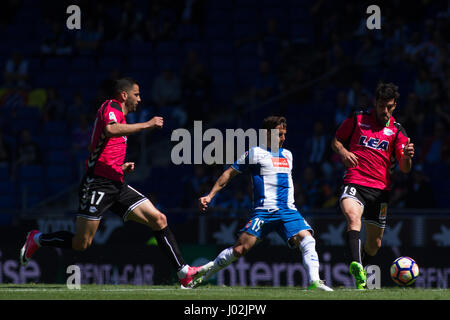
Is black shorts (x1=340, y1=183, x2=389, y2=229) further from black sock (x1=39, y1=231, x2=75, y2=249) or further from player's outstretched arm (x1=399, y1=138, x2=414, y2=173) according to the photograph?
black sock (x1=39, y1=231, x2=75, y2=249)

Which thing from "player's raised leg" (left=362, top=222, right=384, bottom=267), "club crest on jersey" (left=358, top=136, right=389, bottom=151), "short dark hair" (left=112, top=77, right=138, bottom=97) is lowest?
"player's raised leg" (left=362, top=222, right=384, bottom=267)

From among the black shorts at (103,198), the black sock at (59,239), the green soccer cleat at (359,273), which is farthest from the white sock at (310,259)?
the black sock at (59,239)

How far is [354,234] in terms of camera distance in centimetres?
966

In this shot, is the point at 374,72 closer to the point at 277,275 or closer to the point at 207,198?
the point at 277,275

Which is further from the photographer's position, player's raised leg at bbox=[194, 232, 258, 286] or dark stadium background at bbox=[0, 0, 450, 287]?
dark stadium background at bbox=[0, 0, 450, 287]

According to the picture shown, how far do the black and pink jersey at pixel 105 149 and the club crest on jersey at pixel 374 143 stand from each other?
9.11ft

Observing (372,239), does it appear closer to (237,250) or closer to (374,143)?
(374,143)

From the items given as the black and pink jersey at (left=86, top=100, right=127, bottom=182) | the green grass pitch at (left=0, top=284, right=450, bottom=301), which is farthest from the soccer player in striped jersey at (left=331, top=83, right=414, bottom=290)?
the black and pink jersey at (left=86, top=100, right=127, bottom=182)

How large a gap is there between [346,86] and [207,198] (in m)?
8.61

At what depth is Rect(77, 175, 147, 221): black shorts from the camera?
31.1 feet

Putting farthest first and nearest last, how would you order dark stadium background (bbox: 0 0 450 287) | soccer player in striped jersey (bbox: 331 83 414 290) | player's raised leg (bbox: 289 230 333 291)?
dark stadium background (bbox: 0 0 450 287), soccer player in striped jersey (bbox: 331 83 414 290), player's raised leg (bbox: 289 230 333 291)

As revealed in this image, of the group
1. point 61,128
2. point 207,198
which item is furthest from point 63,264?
point 61,128

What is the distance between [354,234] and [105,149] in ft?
9.59

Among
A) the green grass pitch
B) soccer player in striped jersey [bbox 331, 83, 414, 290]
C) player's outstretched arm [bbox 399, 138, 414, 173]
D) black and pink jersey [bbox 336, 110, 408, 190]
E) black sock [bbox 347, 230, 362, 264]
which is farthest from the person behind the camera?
black and pink jersey [bbox 336, 110, 408, 190]
